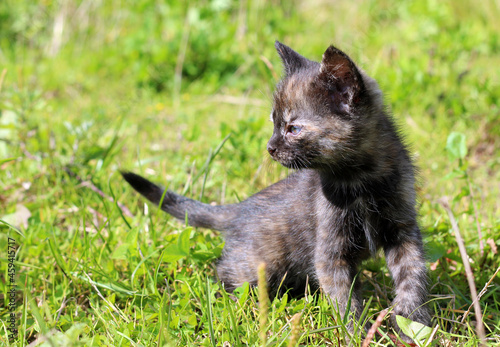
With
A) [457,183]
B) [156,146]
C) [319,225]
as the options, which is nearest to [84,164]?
[156,146]

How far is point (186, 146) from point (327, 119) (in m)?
2.14

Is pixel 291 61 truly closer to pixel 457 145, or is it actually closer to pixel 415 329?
pixel 457 145

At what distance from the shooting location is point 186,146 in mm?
4074

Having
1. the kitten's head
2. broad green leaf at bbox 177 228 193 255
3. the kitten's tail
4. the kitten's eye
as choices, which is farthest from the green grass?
the kitten's eye

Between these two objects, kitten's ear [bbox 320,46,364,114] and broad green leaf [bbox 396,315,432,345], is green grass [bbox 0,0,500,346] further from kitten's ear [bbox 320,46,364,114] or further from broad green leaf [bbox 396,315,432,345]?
kitten's ear [bbox 320,46,364,114]

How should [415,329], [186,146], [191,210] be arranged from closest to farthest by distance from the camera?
[415,329] → [191,210] → [186,146]

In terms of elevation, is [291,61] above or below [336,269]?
above

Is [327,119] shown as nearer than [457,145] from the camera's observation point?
Yes

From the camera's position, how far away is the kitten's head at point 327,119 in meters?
2.09

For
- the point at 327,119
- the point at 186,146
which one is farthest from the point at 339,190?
the point at 186,146

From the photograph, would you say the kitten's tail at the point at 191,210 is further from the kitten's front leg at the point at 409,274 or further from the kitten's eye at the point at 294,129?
the kitten's front leg at the point at 409,274

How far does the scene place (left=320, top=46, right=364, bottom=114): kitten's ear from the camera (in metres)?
1.99

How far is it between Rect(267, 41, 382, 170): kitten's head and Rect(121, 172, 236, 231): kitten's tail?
2.21 ft

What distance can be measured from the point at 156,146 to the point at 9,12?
14.3 feet
